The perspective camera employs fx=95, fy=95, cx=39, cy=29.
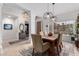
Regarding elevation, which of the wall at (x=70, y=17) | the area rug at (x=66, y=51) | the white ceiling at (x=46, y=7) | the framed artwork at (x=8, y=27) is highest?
the white ceiling at (x=46, y=7)

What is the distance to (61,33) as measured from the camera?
2.12 m

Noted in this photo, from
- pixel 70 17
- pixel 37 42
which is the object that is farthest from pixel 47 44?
pixel 70 17

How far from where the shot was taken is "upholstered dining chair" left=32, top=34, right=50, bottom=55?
216 cm

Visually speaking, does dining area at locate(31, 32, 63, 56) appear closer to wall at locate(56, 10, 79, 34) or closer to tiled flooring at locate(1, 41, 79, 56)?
tiled flooring at locate(1, 41, 79, 56)

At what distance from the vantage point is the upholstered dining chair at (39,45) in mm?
2163

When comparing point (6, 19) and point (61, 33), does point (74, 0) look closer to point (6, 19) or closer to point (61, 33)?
point (61, 33)

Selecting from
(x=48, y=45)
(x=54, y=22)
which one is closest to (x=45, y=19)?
(x=54, y=22)

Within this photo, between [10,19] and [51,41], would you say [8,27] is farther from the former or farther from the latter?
[51,41]

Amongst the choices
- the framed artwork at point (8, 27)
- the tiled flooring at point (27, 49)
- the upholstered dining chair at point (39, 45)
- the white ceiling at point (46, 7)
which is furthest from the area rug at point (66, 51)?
the white ceiling at point (46, 7)

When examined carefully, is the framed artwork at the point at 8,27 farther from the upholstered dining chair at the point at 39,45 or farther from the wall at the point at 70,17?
the wall at the point at 70,17

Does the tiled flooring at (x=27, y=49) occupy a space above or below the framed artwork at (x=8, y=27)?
below

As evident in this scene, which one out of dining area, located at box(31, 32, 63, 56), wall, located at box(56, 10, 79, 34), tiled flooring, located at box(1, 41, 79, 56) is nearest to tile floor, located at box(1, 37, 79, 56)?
tiled flooring, located at box(1, 41, 79, 56)

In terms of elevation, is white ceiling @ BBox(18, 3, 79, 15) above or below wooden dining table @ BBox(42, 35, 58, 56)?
above

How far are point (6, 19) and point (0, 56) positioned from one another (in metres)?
0.83
